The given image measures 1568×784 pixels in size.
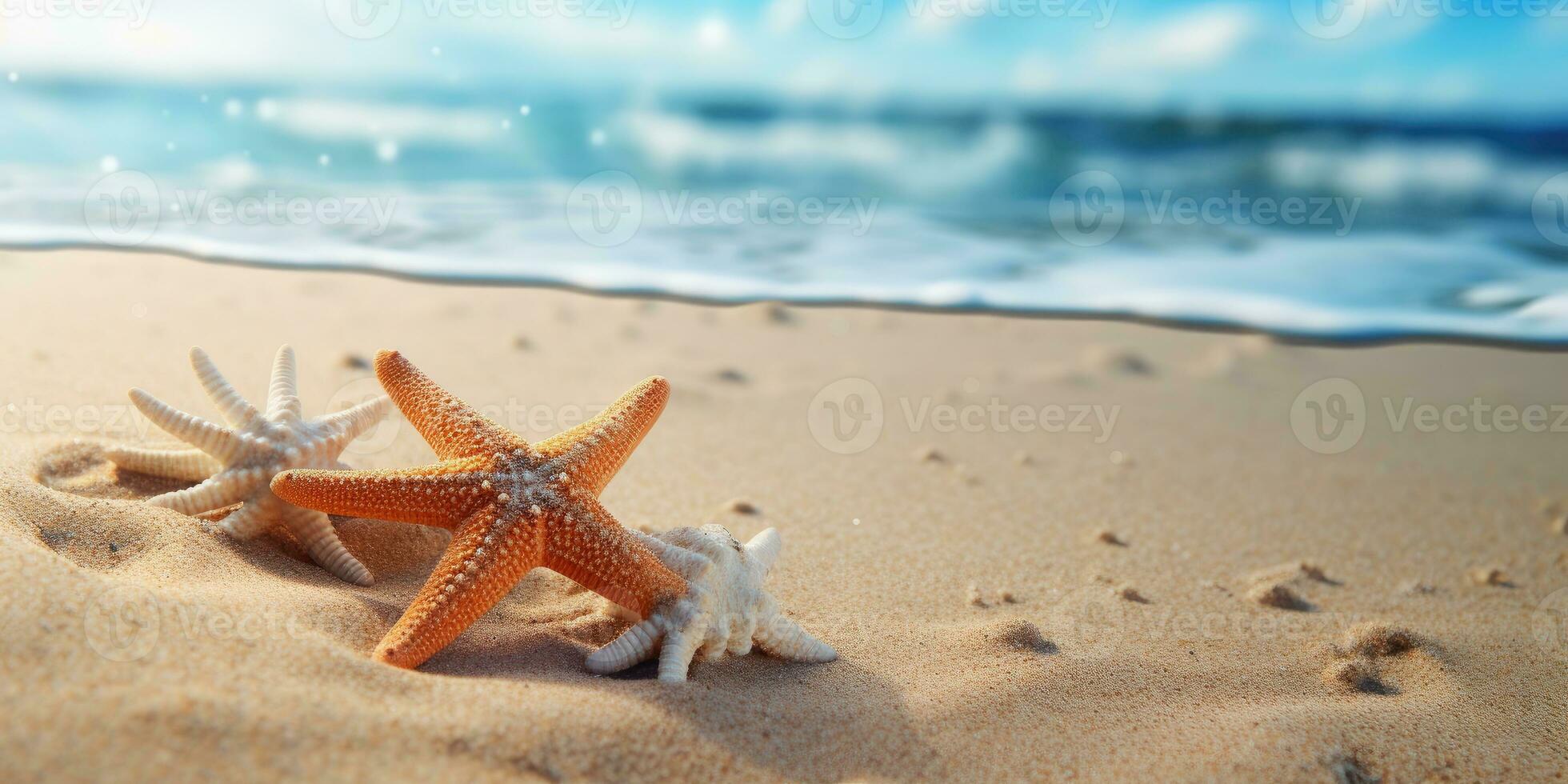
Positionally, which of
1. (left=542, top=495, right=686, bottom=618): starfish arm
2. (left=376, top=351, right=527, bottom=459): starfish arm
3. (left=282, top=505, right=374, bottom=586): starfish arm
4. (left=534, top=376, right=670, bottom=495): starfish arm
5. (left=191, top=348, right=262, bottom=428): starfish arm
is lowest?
(left=282, top=505, right=374, bottom=586): starfish arm

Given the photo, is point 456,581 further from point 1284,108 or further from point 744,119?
point 1284,108

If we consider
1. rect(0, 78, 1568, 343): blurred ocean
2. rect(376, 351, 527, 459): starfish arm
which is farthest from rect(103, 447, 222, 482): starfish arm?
rect(0, 78, 1568, 343): blurred ocean

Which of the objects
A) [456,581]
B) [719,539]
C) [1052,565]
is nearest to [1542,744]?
[1052,565]

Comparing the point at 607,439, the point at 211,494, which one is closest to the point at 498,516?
the point at 607,439

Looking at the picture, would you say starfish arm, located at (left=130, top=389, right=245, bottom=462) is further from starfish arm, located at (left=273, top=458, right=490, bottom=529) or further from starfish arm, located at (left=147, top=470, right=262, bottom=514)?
starfish arm, located at (left=273, top=458, right=490, bottom=529)

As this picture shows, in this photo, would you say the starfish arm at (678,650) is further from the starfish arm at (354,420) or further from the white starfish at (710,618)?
the starfish arm at (354,420)

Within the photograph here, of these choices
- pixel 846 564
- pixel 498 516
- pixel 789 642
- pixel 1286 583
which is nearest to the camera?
pixel 498 516

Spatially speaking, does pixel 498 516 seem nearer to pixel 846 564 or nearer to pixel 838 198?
pixel 846 564
